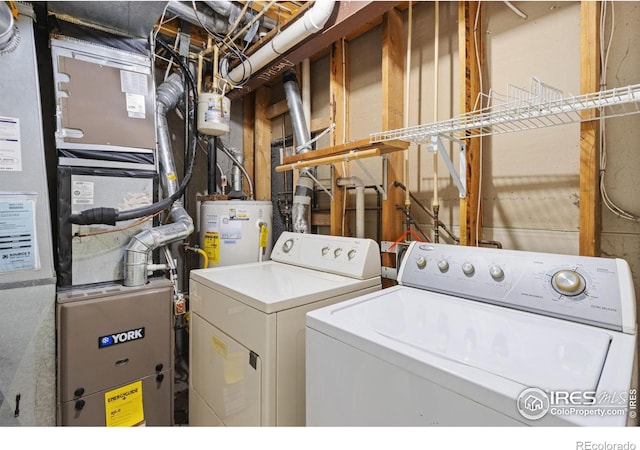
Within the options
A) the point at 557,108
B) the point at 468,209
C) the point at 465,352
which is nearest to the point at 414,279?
the point at 468,209

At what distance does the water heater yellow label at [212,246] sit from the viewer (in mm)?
2154

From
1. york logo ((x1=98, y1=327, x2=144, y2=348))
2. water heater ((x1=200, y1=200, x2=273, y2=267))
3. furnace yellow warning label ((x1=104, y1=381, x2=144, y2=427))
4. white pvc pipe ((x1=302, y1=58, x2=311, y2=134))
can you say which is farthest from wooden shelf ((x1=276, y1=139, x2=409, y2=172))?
furnace yellow warning label ((x1=104, y1=381, x2=144, y2=427))

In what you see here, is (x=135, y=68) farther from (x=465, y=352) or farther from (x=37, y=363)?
(x=465, y=352)

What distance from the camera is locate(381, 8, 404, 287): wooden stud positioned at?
181 cm

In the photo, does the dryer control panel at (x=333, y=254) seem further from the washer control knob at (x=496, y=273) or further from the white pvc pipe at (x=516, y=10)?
the white pvc pipe at (x=516, y=10)

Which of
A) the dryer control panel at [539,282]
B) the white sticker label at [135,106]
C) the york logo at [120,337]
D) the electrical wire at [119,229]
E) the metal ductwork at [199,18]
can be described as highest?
the metal ductwork at [199,18]

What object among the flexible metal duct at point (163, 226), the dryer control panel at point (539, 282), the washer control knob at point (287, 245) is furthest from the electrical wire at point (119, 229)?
the dryer control panel at point (539, 282)

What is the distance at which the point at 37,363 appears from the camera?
1445mm

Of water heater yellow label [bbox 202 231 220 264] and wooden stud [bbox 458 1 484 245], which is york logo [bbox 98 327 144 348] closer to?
water heater yellow label [bbox 202 231 220 264]

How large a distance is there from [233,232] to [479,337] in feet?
Result: 5.44

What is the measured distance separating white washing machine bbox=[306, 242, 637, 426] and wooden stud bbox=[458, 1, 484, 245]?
1.02 ft

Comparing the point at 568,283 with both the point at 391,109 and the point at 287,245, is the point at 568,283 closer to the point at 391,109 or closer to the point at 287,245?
the point at 391,109

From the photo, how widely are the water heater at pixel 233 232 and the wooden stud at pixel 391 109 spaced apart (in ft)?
2.91

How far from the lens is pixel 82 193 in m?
1.62
